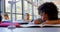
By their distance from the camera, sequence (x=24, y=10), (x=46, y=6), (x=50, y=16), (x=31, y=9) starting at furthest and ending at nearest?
(x=24, y=10) < (x=31, y=9) < (x=46, y=6) < (x=50, y=16)

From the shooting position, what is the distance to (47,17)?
5.92ft

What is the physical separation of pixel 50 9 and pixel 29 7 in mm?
4068

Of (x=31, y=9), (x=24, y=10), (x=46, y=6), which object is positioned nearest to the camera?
(x=46, y=6)

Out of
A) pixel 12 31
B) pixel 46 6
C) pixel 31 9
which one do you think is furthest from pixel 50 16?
pixel 31 9

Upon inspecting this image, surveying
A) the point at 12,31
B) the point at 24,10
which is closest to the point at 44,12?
the point at 12,31

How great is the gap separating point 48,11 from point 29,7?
406cm

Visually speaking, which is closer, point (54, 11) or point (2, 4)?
point (54, 11)

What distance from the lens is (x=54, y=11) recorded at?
1.87 meters

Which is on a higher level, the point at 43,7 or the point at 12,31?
the point at 43,7

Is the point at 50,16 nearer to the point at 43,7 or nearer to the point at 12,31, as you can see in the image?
the point at 43,7

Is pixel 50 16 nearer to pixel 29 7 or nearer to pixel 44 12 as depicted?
pixel 44 12

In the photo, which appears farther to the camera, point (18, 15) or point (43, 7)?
point (18, 15)

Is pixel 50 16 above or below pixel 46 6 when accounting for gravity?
below

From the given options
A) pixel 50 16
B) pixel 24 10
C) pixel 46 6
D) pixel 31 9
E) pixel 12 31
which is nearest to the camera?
pixel 12 31
